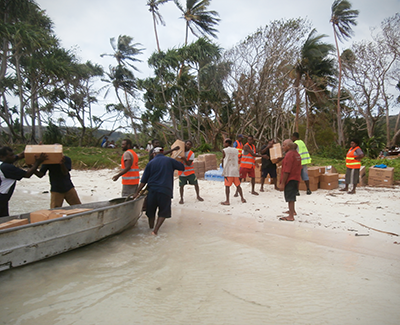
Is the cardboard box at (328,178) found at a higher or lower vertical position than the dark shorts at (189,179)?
lower

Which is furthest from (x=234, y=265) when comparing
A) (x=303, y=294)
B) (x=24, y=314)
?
(x=24, y=314)

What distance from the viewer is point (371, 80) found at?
19469 millimetres

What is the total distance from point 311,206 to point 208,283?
4238 millimetres

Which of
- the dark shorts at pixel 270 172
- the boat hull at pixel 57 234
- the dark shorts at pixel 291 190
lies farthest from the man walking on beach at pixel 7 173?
the dark shorts at pixel 270 172

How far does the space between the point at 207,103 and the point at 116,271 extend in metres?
17.2

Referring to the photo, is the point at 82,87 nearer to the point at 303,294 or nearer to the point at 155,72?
the point at 155,72

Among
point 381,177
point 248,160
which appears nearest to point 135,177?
point 248,160

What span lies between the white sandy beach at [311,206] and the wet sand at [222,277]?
0.21 feet

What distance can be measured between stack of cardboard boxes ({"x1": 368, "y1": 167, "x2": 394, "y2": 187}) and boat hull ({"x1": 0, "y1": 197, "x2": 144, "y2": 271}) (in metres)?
7.61

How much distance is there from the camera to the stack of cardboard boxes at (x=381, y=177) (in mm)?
8242

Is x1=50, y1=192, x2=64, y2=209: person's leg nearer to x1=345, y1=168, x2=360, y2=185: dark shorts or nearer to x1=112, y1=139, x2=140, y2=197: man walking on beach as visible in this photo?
x1=112, y1=139, x2=140, y2=197: man walking on beach

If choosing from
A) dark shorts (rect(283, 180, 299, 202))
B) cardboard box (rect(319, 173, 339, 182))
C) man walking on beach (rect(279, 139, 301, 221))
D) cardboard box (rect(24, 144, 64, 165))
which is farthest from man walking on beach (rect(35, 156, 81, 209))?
cardboard box (rect(319, 173, 339, 182))

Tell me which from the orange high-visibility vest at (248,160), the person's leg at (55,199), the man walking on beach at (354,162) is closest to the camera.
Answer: the person's leg at (55,199)

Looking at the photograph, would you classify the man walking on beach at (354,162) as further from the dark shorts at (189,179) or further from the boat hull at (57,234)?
the boat hull at (57,234)
